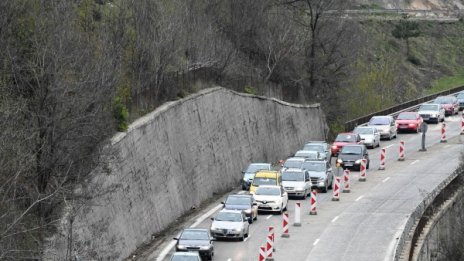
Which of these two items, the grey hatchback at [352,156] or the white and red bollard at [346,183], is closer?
the white and red bollard at [346,183]

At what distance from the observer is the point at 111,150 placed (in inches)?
1672

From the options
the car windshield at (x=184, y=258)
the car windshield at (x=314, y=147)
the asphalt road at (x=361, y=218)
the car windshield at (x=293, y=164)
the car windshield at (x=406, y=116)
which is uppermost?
the car windshield at (x=406, y=116)

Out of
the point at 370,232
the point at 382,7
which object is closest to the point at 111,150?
the point at 370,232

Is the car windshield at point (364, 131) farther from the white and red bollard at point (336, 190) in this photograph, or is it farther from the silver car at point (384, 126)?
the white and red bollard at point (336, 190)

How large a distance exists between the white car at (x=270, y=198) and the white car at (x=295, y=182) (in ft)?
10.5

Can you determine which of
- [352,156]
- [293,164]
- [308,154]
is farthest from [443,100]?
[293,164]

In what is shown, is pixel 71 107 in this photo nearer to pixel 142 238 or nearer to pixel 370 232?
pixel 142 238

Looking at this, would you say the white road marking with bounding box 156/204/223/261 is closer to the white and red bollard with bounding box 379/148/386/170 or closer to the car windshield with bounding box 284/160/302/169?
the car windshield with bounding box 284/160/302/169

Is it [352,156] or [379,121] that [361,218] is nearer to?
[352,156]

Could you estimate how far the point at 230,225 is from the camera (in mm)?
45406

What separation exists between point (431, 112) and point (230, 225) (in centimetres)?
4053

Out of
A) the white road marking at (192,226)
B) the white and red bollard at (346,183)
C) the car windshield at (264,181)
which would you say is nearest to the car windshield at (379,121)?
the white and red bollard at (346,183)

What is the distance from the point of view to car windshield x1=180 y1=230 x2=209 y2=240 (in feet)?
138

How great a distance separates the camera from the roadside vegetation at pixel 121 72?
35094mm
